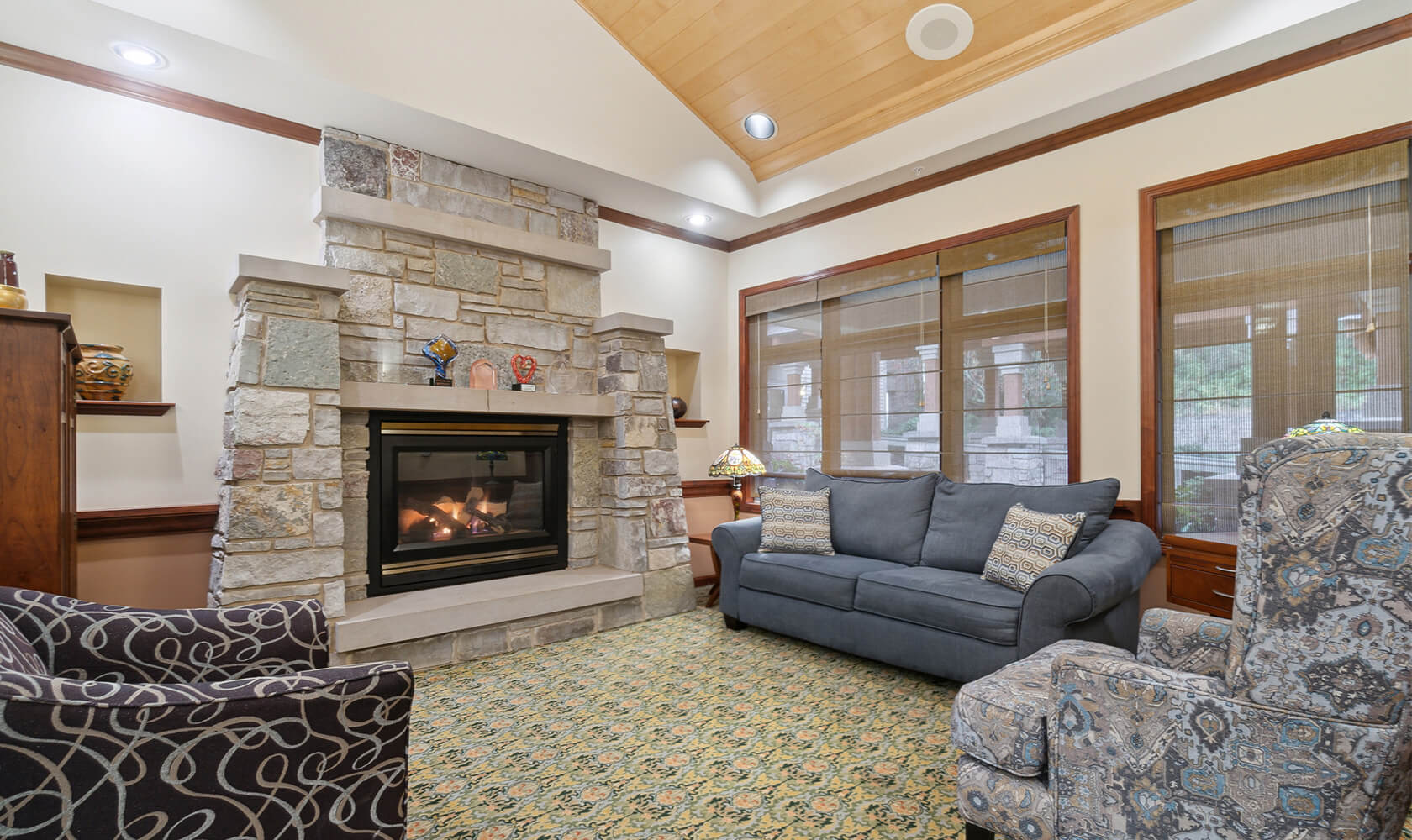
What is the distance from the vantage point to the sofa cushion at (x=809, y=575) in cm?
339

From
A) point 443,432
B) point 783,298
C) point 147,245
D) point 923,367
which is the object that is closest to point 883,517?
point 923,367

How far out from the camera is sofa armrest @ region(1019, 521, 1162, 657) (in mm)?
2549

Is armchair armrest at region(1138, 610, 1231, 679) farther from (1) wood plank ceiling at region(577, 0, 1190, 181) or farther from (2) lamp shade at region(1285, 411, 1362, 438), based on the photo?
(1) wood plank ceiling at region(577, 0, 1190, 181)

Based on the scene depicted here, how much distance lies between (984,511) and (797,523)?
1023 millimetres

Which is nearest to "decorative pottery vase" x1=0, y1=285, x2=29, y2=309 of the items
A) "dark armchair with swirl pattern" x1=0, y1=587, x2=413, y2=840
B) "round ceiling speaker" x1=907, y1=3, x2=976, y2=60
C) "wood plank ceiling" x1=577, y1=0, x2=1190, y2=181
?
"dark armchair with swirl pattern" x1=0, y1=587, x2=413, y2=840

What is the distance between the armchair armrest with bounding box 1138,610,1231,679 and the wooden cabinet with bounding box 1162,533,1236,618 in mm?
874

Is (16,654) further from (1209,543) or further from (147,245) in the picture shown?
(1209,543)

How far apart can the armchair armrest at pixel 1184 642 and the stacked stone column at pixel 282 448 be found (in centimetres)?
323

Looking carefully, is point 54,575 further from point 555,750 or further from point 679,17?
point 679,17

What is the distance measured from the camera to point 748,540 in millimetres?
3998

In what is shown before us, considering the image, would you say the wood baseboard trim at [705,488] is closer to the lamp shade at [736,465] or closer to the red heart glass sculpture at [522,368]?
the lamp shade at [736,465]

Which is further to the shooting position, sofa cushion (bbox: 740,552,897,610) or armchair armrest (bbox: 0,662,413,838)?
sofa cushion (bbox: 740,552,897,610)

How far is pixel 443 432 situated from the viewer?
3824 millimetres

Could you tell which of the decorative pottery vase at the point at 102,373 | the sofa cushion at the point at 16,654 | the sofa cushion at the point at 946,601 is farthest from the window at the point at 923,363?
the sofa cushion at the point at 16,654
